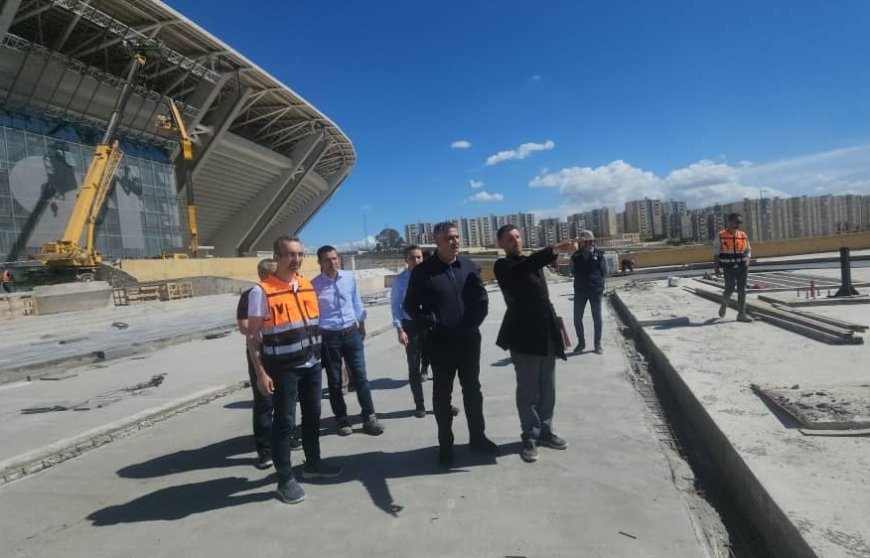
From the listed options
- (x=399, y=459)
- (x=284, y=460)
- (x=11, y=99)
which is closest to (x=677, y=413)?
(x=399, y=459)

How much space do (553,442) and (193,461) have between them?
2874mm

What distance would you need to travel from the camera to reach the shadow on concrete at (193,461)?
13.6 feet

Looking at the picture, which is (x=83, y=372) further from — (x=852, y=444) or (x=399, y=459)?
(x=852, y=444)

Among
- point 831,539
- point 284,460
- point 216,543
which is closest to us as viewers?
point 831,539

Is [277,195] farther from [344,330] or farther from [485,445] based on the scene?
[485,445]

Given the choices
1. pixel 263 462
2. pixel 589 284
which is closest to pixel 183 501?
pixel 263 462

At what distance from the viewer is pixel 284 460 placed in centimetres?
338

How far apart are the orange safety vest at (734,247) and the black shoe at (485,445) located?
19.7 feet

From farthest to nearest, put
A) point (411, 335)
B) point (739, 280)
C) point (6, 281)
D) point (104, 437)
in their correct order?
1. point (6, 281)
2. point (739, 280)
3. point (411, 335)
4. point (104, 437)

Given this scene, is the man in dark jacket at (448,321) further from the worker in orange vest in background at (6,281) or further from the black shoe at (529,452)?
the worker in orange vest in background at (6,281)

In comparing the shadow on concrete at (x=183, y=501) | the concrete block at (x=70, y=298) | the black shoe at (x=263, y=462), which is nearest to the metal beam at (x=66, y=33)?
the concrete block at (x=70, y=298)

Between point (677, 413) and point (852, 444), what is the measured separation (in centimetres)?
165

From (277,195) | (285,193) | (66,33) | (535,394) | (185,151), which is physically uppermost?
(66,33)

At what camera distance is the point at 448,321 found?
383 centimetres
